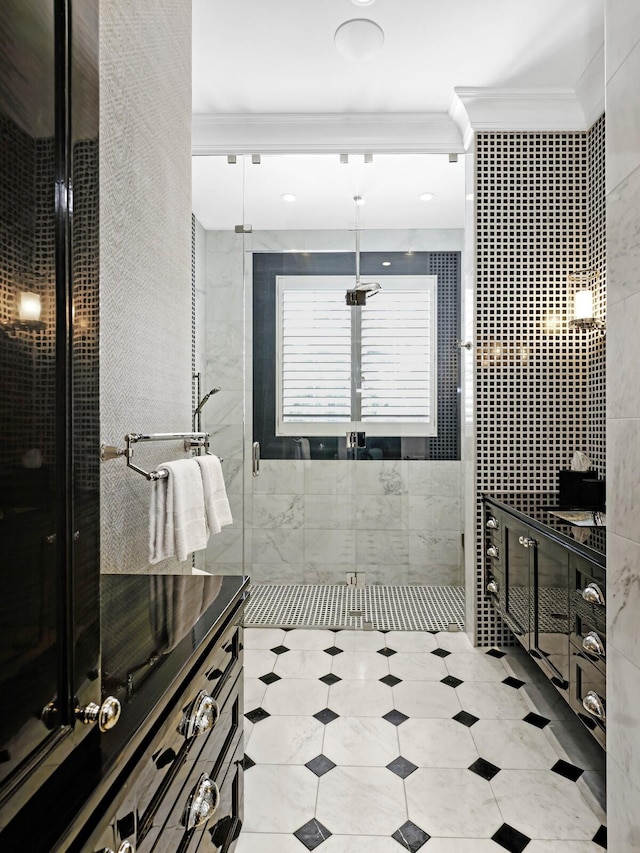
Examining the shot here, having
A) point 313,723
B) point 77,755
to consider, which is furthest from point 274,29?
point 313,723

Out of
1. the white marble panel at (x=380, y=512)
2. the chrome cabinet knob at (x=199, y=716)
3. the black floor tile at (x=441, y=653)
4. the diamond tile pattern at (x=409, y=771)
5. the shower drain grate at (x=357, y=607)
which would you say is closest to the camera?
the chrome cabinet knob at (x=199, y=716)

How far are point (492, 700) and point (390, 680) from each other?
1.59 ft

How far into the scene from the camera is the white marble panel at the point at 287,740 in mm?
1995

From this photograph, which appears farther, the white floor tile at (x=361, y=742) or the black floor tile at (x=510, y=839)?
the white floor tile at (x=361, y=742)

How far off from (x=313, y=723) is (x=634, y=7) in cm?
255

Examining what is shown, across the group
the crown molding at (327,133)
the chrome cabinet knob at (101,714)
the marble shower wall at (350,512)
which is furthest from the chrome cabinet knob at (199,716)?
the crown molding at (327,133)

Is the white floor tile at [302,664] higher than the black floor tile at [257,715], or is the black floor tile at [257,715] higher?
the black floor tile at [257,715]

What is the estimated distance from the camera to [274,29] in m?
2.35

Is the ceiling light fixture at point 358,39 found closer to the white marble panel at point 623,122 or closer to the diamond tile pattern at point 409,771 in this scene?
the white marble panel at point 623,122

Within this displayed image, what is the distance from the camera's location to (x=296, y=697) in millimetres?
2439

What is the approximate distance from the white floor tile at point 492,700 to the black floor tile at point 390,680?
0.29 meters

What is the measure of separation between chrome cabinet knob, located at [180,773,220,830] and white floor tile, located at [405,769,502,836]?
91 cm

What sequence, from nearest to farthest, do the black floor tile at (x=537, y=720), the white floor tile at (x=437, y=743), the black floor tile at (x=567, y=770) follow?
1. the black floor tile at (x=567, y=770)
2. the white floor tile at (x=437, y=743)
3. the black floor tile at (x=537, y=720)

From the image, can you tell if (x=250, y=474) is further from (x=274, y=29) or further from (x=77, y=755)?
(x=77, y=755)
